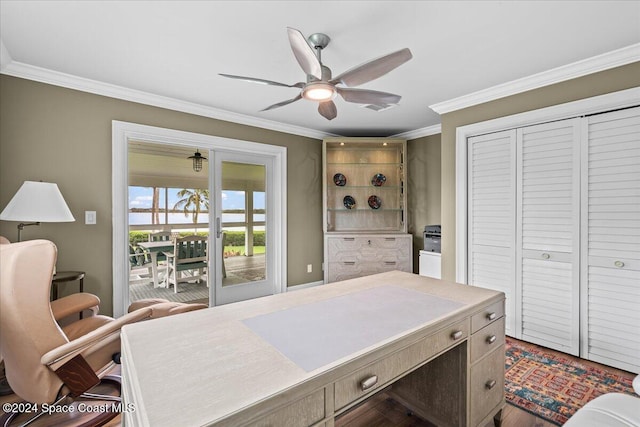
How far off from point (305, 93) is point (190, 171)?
5.28m

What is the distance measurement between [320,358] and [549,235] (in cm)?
269

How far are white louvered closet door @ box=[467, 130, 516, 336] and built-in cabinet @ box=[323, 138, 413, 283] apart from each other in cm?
116

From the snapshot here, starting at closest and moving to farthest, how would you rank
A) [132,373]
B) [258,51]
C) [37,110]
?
1. [132,373]
2. [258,51]
3. [37,110]

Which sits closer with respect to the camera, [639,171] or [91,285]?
[639,171]

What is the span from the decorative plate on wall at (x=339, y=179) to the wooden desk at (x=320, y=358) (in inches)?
106

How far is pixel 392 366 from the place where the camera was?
1.07 m

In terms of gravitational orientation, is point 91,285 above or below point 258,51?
below

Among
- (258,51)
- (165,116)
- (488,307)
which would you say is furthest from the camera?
(165,116)

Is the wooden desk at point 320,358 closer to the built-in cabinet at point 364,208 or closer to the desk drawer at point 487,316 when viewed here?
the desk drawer at point 487,316

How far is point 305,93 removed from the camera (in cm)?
193

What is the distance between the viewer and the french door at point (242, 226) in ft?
12.3

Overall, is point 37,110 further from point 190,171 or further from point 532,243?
point 532,243

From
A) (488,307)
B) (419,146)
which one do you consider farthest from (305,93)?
(419,146)

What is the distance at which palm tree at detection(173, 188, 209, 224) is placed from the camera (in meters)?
6.42
